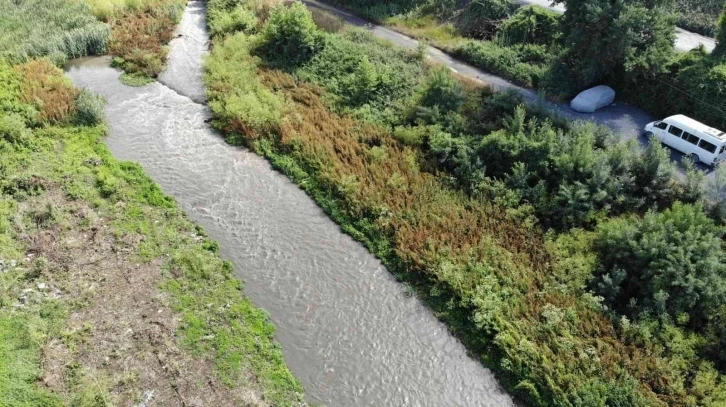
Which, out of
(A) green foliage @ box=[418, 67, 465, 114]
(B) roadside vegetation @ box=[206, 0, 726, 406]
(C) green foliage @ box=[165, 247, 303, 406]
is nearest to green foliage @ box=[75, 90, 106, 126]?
(B) roadside vegetation @ box=[206, 0, 726, 406]

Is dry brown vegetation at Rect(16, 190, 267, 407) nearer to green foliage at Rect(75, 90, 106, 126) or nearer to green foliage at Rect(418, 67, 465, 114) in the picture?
green foliage at Rect(75, 90, 106, 126)

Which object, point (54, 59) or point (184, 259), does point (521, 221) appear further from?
point (54, 59)

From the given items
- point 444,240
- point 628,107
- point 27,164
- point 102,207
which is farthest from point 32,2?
point 628,107

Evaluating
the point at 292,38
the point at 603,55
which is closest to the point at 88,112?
the point at 292,38

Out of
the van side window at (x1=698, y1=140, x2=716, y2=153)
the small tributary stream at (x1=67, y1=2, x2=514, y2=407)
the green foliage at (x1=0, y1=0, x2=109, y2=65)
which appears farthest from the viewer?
the green foliage at (x1=0, y1=0, x2=109, y2=65)

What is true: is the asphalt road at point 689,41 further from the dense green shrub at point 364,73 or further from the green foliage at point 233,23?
the green foliage at point 233,23

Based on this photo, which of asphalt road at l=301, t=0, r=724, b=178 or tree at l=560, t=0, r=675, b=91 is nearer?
asphalt road at l=301, t=0, r=724, b=178
